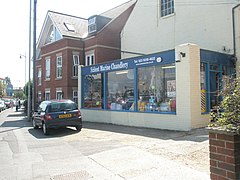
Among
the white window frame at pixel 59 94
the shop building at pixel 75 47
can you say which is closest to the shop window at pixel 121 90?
the shop building at pixel 75 47

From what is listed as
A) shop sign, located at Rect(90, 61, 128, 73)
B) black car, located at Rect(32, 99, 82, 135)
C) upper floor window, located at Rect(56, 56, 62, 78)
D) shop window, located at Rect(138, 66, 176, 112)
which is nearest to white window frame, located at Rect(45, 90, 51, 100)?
upper floor window, located at Rect(56, 56, 62, 78)

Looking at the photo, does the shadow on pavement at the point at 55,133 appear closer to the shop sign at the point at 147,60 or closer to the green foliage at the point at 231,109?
the shop sign at the point at 147,60

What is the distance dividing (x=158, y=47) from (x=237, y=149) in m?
14.4

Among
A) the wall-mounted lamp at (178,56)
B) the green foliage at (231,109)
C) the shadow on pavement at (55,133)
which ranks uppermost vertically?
the wall-mounted lamp at (178,56)

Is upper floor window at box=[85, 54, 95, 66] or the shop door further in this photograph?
upper floor window at box=[85, 54, 95, 66]

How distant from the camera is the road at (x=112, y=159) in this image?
529 cm

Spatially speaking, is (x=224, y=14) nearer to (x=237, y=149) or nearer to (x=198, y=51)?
(x=198, y=51)

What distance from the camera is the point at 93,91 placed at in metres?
16.7

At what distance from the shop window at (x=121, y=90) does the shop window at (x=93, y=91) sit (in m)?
0.93

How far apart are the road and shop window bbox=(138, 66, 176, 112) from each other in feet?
7.55

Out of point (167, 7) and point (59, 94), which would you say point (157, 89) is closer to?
point (167, 7)

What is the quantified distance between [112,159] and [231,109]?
3.83 metres

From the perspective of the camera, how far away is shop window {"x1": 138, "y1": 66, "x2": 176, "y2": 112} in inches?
440

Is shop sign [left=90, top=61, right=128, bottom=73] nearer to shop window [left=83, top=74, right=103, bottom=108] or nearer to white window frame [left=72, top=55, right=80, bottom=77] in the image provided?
shop window [left=83, top=74, right=103, bottom=108]
